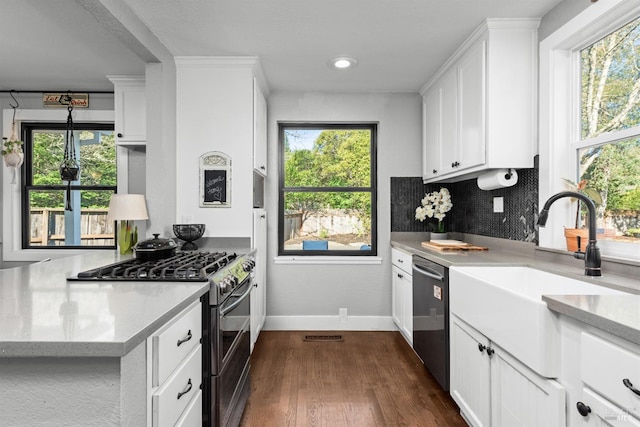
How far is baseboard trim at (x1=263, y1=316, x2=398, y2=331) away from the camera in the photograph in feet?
11.9

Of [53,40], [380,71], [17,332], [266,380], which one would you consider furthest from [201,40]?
[266,380]

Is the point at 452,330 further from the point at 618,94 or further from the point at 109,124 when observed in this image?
the point at 109,124

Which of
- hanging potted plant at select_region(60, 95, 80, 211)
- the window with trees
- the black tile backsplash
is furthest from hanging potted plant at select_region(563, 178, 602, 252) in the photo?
hanging potted plant at select_region(60, 95, 80, 211)

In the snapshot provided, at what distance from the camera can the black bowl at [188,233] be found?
104 inches

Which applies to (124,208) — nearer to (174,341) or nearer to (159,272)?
(159,272)

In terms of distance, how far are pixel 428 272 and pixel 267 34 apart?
1.95 metres

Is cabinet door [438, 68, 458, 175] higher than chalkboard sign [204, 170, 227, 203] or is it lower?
higher

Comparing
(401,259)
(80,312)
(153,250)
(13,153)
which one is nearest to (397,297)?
(401,259)

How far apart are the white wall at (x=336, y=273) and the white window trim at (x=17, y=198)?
1.81 m

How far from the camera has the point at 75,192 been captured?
3.69 m

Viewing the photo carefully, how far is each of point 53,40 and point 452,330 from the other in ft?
10.9

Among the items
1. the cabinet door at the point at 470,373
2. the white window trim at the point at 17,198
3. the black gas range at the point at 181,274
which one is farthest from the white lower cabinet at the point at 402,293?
the white window trim at the point at 17,198

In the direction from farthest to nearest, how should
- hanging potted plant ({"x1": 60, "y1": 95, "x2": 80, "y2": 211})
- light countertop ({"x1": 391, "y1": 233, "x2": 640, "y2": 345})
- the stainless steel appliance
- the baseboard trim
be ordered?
the baseboard trim < hanging potted plant ({"x1": 60, "y1": 95, "x2": 80, "y2": 211}) < the stainless steel appliance < light countertop ({"x1": 391, "y1": 233, "x2": 640, "y2": 345})

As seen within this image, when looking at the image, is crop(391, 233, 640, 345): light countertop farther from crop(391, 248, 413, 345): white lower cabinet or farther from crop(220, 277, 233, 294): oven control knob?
crop(220, 277, 233, 294): oven control knob
